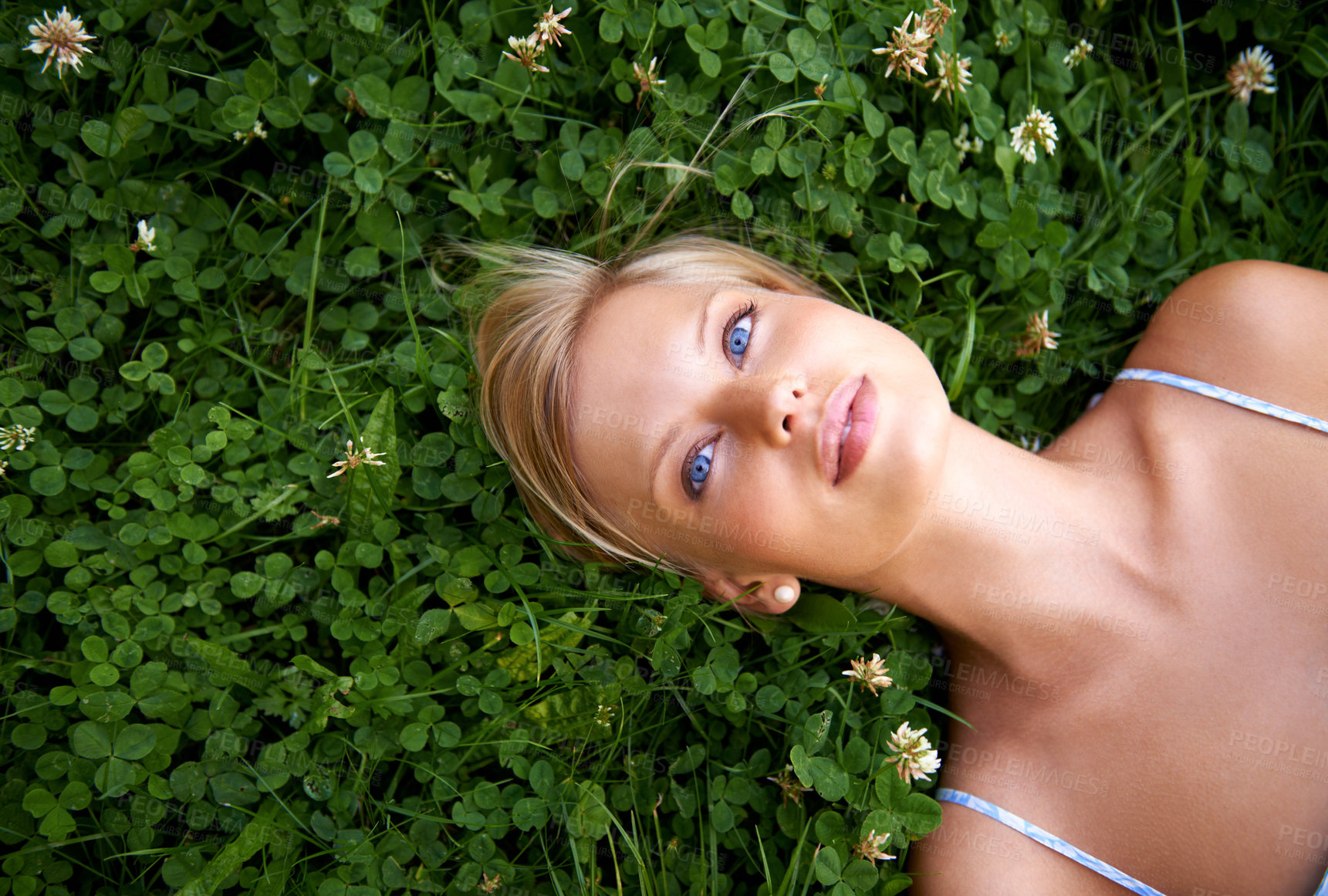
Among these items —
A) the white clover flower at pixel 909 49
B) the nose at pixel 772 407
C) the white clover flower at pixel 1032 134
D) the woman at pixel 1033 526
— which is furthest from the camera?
the white clover flower at pixel 1032 134

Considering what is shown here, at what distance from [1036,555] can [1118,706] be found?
1.90ft

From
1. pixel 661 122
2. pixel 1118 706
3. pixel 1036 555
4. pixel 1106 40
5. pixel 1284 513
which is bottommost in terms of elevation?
pixel 1118 706

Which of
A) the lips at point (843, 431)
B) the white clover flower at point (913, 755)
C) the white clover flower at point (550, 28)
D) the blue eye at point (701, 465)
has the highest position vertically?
the white clover flower at point (550, 28)

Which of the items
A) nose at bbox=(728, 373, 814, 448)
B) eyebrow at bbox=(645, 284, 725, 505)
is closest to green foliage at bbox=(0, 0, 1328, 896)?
eyebrow at bbox=(645, 284, 725, 505)

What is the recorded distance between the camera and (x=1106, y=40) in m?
3.73

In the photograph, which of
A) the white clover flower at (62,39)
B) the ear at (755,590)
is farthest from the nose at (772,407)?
the white clover flower at (62,39)

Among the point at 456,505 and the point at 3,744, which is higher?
the point at 456,505

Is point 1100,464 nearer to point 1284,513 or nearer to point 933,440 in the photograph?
point 1284,513

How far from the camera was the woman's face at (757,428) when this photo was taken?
2.56m

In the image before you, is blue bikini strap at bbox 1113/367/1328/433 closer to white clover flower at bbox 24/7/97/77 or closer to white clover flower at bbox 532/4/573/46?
white clover flower at bbox 532/4/573/46

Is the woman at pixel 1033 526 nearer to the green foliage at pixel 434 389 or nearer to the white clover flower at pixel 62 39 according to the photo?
the green foliage at pixel 434 389

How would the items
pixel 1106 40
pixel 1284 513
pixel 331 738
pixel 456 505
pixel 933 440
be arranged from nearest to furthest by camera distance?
1. pixel 933 440
2. pixel 1284 513
3. pixel 331 738
4. pixel 456 505
5. pixel 1106 40

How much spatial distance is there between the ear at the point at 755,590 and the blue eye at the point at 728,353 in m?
0.47

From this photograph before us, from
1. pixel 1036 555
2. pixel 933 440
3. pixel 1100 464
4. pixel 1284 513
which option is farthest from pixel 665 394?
pixel 1284 513
